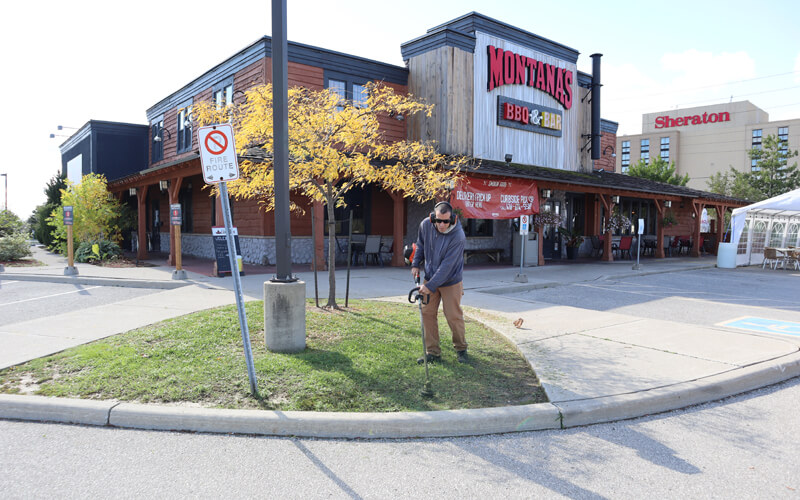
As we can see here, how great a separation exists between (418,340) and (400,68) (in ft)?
47.9

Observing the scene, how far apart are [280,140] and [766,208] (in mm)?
21563

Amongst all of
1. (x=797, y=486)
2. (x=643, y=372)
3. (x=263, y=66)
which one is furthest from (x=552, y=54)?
(x=797, y=486)

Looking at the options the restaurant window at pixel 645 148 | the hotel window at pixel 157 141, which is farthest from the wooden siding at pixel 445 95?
the restaurant window at pixel 645 148

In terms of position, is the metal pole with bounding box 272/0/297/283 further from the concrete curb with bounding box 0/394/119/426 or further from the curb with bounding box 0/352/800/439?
the concrete curb with bounding box 0/394/119/426

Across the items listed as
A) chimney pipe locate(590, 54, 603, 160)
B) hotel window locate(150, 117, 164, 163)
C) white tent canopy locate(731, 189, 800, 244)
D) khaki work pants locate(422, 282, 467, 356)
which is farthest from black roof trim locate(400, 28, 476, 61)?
khaki work pants locate(422, 282, 467, 356)

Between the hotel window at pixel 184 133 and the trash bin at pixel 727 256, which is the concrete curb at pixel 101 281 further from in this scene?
the trash bin at pixel 727 256

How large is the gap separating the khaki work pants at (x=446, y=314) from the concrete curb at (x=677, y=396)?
1.50m

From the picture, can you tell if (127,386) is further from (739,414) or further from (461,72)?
(461,72)

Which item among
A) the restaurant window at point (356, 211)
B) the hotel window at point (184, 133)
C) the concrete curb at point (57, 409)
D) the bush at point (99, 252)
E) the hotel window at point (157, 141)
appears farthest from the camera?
the hotel window at point (157, 141)

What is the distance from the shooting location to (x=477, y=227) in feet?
67.1

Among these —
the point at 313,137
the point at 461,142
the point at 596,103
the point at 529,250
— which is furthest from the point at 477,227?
the point at 313,137

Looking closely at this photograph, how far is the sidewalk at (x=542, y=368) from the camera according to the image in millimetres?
4109

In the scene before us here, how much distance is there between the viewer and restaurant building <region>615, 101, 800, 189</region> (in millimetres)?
83562

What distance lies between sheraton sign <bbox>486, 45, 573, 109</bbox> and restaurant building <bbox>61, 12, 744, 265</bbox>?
5 centimetres
